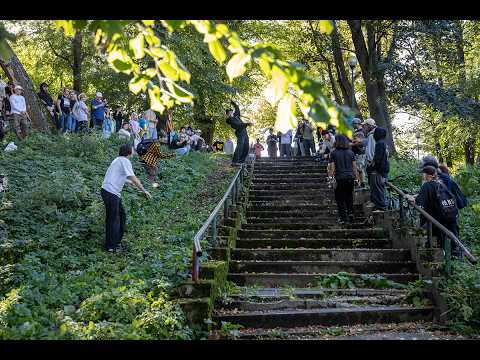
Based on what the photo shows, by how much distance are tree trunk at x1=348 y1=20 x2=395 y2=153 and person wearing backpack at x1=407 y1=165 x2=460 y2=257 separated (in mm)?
13121

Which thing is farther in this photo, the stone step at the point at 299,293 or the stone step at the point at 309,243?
the stone step at the point at 309,243

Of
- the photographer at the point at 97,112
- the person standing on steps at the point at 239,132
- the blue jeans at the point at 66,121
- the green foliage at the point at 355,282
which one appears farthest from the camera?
the photographer at the point at 97,112

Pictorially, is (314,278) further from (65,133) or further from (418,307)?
(65,133)

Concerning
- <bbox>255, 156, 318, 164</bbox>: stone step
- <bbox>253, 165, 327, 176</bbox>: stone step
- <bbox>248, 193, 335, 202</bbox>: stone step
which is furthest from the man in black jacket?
<bbox>255, 156, 318, 164</bbox>: stone step

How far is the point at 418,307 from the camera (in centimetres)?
793

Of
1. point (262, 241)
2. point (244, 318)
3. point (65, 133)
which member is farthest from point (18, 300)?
point (65, 133)

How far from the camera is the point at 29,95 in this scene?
18.6 metres

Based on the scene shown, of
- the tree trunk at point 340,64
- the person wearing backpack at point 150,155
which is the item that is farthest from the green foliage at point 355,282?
the tree trunk at point 340,64

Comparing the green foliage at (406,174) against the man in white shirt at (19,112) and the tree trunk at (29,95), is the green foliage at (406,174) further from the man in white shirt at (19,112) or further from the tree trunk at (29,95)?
the tree trunk at (29,95)

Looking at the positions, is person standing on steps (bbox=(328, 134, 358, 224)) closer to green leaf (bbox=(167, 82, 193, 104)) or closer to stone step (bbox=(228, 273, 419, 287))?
stone step (bbox=(228, 273, 419, 287))

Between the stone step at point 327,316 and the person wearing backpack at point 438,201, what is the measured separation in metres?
1.75

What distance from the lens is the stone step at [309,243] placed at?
1097cm

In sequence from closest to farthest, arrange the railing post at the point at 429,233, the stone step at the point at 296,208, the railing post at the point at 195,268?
the railing post at the point at 195,268, the railing post at the point at 429,233, the stone step at the point at 296,208

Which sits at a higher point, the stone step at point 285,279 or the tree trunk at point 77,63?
the tree trunk at point 77,63
